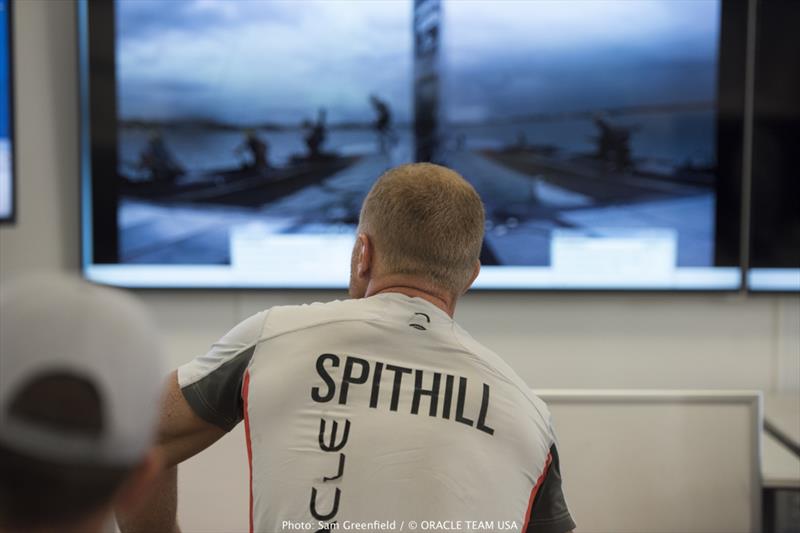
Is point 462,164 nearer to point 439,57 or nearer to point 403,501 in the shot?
point 439,57

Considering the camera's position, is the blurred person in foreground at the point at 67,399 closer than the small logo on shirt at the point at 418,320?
Yes

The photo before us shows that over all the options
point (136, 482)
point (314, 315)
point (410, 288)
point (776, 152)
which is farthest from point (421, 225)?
point (776, 152)

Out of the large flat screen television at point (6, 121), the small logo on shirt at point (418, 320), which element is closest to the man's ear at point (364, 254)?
the small logo on shirt at point (418, 320)

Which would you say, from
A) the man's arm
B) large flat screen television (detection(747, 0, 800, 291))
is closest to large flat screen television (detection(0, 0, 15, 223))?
the man's arm

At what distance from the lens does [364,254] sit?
141cm

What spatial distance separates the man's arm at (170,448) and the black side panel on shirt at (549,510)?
50cm

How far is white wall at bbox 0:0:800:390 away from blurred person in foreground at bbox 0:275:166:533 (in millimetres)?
2126

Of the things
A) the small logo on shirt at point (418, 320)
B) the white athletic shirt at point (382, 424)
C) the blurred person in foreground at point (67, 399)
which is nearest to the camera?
the blurred person in foreground at point (67, 399)

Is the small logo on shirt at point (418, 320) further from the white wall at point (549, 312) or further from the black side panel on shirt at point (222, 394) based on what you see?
the white wall at point (549, 312)

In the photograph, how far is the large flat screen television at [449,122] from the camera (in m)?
2.60

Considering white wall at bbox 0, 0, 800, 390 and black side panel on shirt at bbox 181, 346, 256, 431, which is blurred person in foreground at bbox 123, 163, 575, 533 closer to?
black side panel on shirt at bbox 181, 346, 256, 431

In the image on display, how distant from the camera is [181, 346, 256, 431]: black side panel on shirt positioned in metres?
1.30

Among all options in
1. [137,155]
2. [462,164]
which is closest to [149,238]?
[137,155]

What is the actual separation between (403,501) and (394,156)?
159 centimetres
